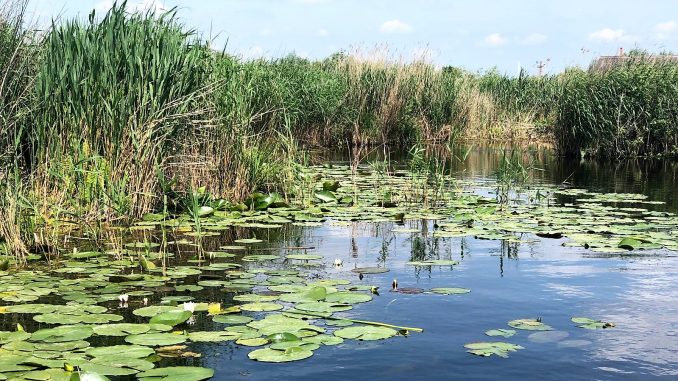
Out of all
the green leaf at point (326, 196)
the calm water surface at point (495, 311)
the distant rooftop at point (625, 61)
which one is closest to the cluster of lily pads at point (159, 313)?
the calm water surface at point (495, 311)

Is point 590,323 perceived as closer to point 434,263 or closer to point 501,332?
point 501,332

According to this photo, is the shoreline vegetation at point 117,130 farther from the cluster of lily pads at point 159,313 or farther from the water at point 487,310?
the water at point 487,310

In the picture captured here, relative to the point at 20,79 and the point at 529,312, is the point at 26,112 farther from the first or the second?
the point at 529,312

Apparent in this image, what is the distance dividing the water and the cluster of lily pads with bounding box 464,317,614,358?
1.8 inches

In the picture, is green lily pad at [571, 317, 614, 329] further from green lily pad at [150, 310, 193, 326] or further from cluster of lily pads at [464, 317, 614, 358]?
green lily pad at [150, 310, 193, 326]

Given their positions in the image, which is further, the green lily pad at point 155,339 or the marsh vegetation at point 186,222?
the marsh vegetation at point 186,222

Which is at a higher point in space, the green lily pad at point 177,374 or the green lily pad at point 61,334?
the green lily pad at point 61,334

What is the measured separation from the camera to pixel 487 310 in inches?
187

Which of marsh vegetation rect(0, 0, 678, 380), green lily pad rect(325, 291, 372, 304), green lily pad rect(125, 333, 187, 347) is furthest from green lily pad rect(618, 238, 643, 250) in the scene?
green lily pad rect(125, 333, 187, 347)

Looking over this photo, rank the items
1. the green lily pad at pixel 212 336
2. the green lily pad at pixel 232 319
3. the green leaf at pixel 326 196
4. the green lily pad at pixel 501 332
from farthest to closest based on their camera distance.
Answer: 1. the green leaf at pixel 326 196
2. the green lily pad at pixel 232 319
3. the green lily pad at pixel 501 332
4. the green lily pad at pixel 212 336

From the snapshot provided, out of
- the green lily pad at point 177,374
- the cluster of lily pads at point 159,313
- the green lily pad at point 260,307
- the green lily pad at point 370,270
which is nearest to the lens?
the green lily pad at point 177,374

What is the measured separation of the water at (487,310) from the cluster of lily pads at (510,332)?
0.04 m

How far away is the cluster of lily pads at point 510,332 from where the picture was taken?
3.93 metres

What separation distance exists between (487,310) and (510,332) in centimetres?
50
